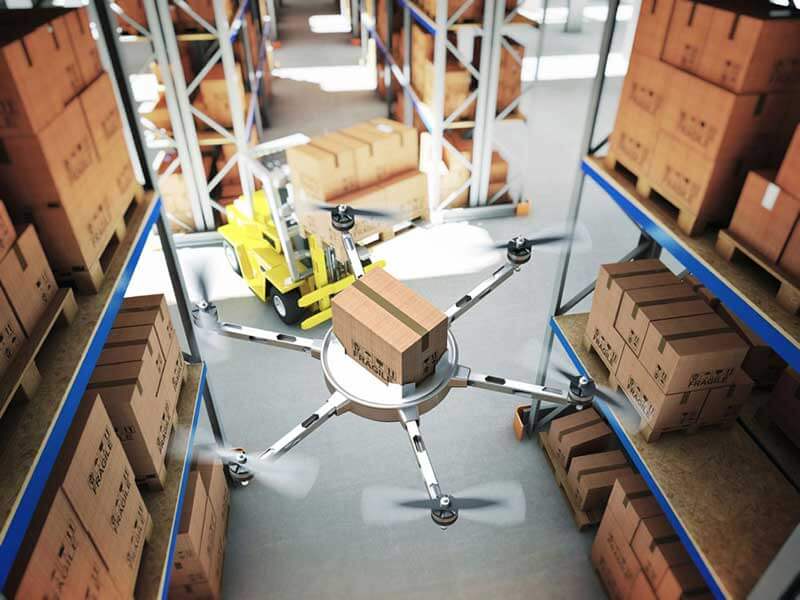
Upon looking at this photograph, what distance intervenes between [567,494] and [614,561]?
73 centimetres

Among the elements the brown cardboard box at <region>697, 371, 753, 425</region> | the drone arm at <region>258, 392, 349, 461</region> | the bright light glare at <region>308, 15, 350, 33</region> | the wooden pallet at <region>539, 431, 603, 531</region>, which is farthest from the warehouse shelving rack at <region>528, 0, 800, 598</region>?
the bright light glare at <region>308, 15, 350, 33</region>

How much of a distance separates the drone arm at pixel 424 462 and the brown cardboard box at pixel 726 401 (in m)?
2.21

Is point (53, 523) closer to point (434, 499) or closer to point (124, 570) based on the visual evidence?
point (124, 570)

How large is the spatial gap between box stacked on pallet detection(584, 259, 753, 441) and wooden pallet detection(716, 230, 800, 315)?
0.52 meters

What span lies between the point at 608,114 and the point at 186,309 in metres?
11.1

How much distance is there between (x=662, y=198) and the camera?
11.5 ft

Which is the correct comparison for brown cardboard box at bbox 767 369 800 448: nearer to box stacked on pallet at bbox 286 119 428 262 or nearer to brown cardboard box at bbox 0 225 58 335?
box stacked on pallet at bbox 286 119 428 262

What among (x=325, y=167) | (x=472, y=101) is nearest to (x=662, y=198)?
(x=325, y=167)

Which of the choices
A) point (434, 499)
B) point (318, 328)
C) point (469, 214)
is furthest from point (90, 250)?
point (469, 214)

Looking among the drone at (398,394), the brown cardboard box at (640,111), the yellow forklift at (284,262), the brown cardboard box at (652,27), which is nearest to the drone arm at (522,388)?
the drone at (398,394)

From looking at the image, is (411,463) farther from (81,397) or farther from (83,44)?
(83,44)

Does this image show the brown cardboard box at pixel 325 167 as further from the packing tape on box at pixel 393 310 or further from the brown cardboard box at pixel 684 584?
the brown cardboard box at pixel 684 584

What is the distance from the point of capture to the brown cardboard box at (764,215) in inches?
103

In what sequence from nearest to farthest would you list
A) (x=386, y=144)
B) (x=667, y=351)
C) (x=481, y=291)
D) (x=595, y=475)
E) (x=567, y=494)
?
(x=481, y=291) < (x=667, y=351) < (x=595, y=475) < (x=567, y=494) < (x=386, y=144)
